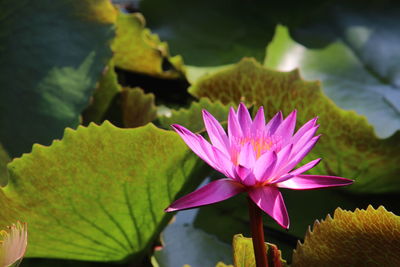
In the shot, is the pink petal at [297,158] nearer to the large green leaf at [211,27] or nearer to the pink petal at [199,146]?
the pink petal at [199,146]

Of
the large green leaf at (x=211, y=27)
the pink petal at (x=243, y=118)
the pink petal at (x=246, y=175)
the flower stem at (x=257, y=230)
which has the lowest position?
the flower stem at (x=257, y=230)

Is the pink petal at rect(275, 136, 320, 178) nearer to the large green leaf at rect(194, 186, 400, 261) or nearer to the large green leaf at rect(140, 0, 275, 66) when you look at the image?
the large green leaf at rect(194, 186, 400, 261)

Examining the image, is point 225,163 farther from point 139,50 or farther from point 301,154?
point 139,50

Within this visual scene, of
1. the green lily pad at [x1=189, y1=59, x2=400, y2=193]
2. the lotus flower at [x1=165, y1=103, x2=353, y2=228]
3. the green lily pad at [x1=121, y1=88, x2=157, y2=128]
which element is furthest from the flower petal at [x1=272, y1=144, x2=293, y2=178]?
the green lily pad at [x1=121, y1=88, x2=157, y2=128]

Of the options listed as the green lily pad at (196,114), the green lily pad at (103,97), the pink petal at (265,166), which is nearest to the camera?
the pink petal at (265,166)

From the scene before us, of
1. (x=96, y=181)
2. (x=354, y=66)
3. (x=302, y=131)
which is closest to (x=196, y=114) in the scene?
(x=96, y=181)

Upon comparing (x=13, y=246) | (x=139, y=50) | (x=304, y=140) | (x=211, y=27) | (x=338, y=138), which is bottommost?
(x=13, y=246)

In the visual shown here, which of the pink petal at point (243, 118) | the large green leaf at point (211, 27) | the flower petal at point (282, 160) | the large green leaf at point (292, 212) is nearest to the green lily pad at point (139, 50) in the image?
the large green leaf at point (211, 27)
